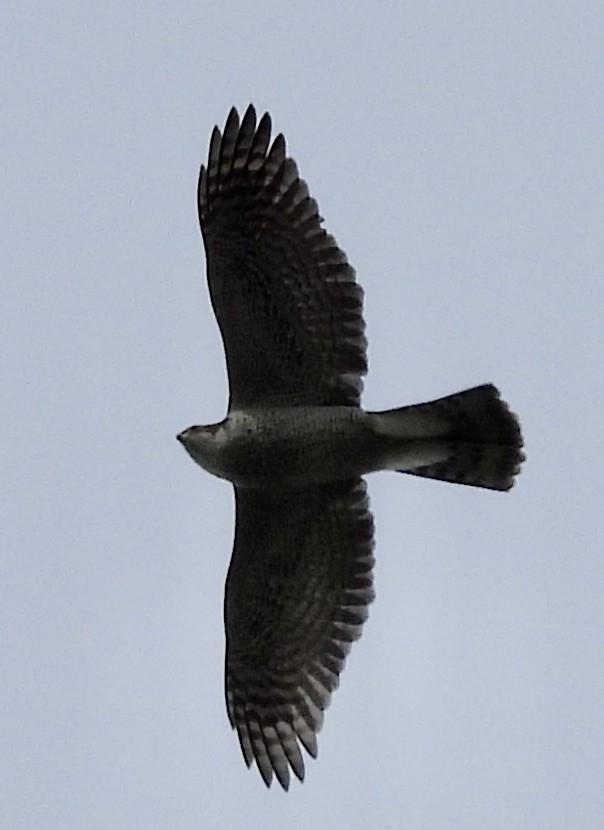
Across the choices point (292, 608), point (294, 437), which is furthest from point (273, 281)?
point (292, 608)

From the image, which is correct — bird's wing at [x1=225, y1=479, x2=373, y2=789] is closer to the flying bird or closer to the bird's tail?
the flying bird

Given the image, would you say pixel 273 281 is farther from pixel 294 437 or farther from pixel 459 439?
pixel 459 439

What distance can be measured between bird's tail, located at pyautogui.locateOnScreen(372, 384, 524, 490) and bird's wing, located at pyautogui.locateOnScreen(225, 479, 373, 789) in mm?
449

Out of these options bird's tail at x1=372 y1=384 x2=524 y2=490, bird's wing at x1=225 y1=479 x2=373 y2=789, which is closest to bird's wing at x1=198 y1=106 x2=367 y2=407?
bird's tail at x1=372 y1=384 x2=524 y2=490

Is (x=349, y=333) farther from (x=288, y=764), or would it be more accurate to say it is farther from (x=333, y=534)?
(x=288, y=764)

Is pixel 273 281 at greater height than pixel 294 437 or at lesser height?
greater

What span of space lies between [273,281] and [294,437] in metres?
0.95

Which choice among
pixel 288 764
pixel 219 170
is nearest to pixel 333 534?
pixel 288 764

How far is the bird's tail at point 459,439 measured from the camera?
13266mm

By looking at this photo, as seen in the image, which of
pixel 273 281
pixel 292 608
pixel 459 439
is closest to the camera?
pixel 273 281

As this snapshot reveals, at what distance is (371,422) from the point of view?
13.2 m

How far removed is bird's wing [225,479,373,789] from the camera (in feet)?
44.7

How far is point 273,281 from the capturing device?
43.1ft

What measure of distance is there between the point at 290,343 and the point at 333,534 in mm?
1260
